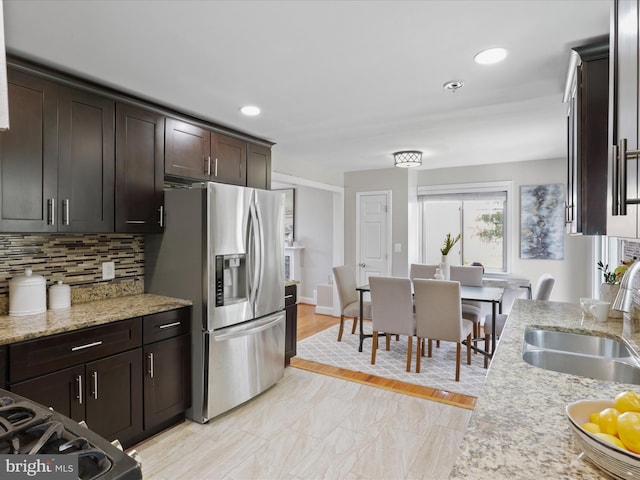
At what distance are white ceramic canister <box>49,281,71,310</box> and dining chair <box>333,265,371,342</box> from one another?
112 inches

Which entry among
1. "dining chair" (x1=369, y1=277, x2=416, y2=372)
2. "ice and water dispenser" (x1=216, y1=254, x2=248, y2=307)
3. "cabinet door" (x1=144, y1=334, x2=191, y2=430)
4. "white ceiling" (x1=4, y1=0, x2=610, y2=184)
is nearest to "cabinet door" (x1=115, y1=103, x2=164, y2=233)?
"white ceiling" (x1=4, y1=0, x2=610, y2=184)

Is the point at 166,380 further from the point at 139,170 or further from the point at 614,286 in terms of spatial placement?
the point at 614,286

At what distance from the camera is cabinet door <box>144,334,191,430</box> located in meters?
2.36

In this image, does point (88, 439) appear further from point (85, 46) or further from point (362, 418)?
point (362, 418)

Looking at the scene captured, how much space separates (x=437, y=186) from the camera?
555 cm

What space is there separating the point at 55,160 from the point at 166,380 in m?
1.55

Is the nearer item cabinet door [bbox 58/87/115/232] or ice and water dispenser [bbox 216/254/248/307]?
cabinet door [bbox 58/87/115/232]

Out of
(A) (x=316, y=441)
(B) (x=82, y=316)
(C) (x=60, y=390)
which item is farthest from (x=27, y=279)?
(A) (x=316, y=441)

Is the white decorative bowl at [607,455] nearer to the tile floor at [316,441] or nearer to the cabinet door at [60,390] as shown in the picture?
the tile floor at [316,441]

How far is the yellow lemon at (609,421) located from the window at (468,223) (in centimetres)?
469

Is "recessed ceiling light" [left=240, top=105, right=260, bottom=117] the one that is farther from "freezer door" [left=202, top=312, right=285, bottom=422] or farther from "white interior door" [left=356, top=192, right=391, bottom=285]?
"white interior door" [left=356, top=192, right=391, bottom=285]

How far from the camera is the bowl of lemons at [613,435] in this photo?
0.72 meters

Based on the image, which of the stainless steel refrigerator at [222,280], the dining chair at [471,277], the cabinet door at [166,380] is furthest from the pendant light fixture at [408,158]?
the cabinet door at [166,380]

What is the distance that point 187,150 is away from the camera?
2920 mm
